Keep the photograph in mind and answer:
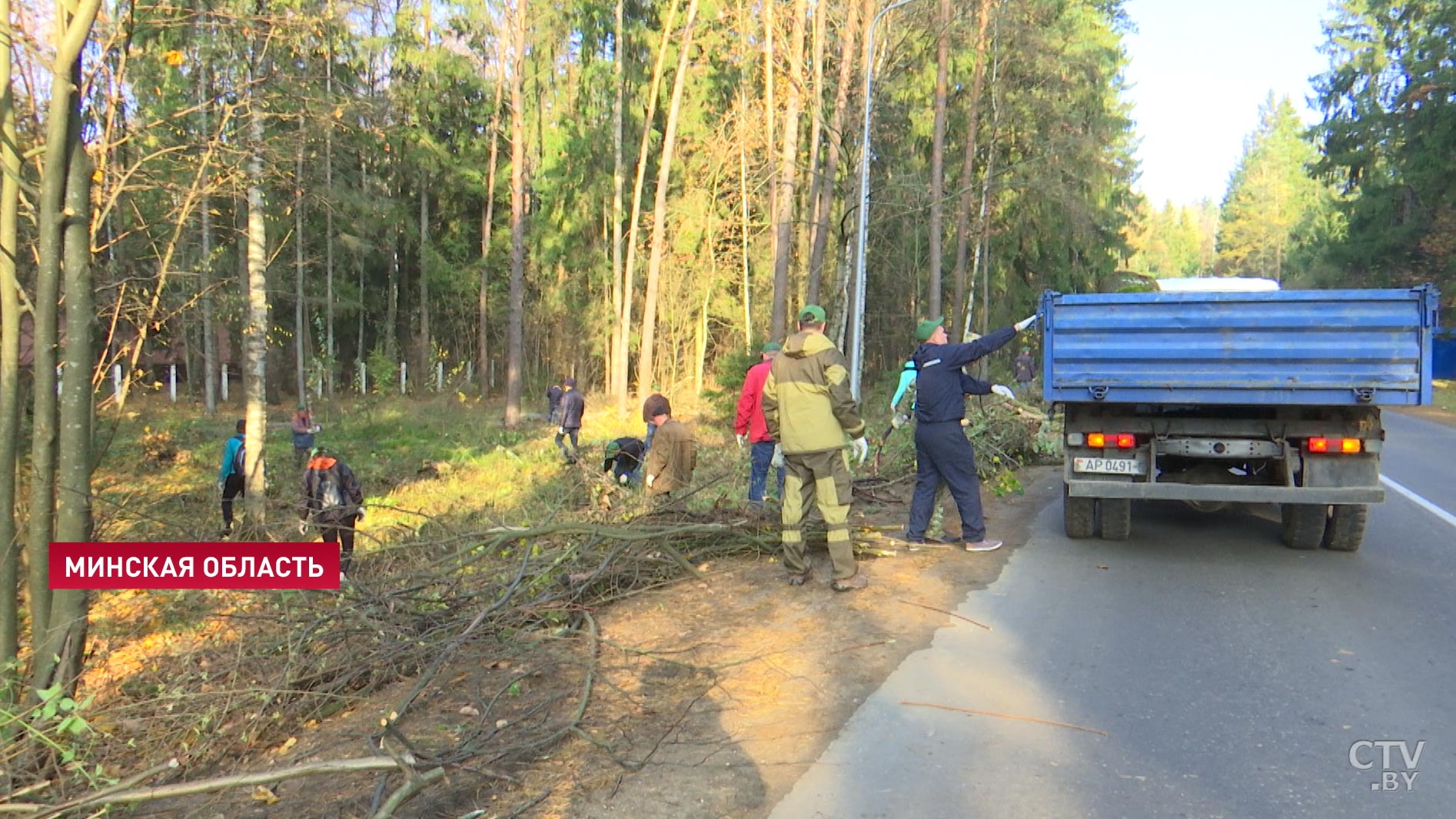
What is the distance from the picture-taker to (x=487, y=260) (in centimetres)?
3681

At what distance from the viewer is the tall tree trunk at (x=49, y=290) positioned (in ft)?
16.5

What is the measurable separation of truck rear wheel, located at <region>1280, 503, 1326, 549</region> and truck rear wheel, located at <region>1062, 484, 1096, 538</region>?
5.02 feet

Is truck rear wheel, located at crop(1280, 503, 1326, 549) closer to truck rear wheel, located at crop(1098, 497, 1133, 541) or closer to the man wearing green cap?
truck rear wheel, located at crop(1098, 497, 1133, 541)

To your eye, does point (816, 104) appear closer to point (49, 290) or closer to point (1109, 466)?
point (1109, 466)

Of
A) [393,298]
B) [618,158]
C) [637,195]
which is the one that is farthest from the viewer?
[393,298]

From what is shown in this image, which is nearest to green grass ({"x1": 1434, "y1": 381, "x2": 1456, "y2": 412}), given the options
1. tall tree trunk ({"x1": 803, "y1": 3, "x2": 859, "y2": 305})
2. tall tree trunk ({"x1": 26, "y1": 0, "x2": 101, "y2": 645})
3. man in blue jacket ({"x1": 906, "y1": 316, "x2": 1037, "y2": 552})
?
tall tree trunk ({"x1": 803, "y1": 3, "x2": 859, "y2": 305})

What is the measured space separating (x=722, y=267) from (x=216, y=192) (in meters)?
26.6

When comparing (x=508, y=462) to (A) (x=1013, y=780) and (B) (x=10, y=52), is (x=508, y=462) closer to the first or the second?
(B) (x=10, y=52)

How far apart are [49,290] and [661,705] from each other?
162 inches

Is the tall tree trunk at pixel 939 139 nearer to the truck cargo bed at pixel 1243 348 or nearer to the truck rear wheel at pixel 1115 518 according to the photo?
the truck rear wheel at pixel 1115 518

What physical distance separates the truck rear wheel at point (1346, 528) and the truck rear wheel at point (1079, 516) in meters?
1.87

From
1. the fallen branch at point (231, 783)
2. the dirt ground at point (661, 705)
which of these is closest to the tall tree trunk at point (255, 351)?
the dirt ground at point (661, 705)

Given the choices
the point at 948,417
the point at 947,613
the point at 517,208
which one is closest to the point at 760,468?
the point at 948,417

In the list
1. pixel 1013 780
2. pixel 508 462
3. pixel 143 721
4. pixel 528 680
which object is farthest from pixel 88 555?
pixel 508 462
